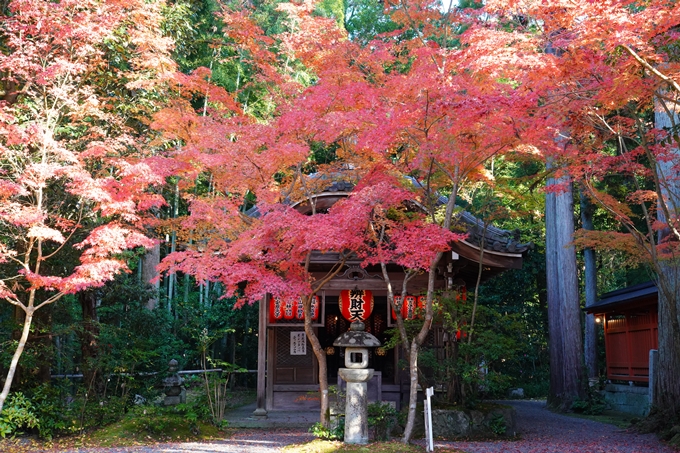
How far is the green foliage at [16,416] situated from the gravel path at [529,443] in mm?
1281

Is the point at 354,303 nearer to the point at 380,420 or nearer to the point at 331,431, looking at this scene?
the point at 380,420

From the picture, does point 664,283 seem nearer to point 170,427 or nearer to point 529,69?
point 529,69

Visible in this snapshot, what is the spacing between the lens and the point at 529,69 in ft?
24.2

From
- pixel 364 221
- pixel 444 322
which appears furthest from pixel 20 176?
pixel 444 322

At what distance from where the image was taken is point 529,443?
9016 millimetres

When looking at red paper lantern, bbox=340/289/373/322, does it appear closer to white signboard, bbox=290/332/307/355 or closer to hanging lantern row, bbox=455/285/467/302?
white signboard, bbox=290/332/307/355

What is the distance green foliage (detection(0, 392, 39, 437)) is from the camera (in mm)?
8398

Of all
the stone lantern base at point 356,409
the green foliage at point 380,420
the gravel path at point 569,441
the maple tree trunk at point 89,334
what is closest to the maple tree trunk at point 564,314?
the gravel path at point 569,441

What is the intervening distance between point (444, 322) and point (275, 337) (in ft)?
14.3

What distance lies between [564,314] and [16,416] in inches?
439

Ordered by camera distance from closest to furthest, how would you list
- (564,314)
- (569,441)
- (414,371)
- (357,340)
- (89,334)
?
1. (414,371)
2. (357,340)
3. (569,441)
4. (89,334)
5. (564,314)

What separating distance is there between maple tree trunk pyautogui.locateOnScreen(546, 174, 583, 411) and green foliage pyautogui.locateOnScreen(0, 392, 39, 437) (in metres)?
10.9

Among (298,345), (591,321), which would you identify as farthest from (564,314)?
(298,345)

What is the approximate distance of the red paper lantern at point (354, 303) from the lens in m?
12.5
